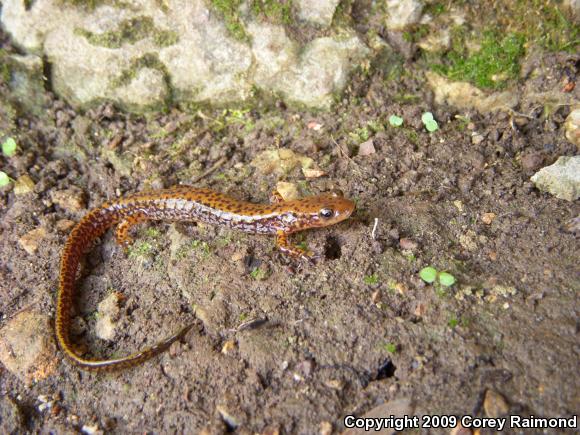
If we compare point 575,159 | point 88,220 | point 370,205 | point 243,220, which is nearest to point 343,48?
point 370,205

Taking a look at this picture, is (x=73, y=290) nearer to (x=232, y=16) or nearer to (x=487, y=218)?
(x=232, y=16)

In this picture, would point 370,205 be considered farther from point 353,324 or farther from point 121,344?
point 121,344

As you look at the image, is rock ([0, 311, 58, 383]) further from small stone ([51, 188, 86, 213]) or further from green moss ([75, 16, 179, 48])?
green moss ([75, 16, 179, 48])

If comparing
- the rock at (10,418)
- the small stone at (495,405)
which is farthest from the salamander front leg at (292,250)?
the rock at (10,418)

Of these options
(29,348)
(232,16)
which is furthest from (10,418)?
(232,16)

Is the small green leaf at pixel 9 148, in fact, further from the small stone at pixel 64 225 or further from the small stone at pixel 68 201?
the small stone at pixel 64 225

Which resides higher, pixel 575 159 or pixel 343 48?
pixel 343 48
